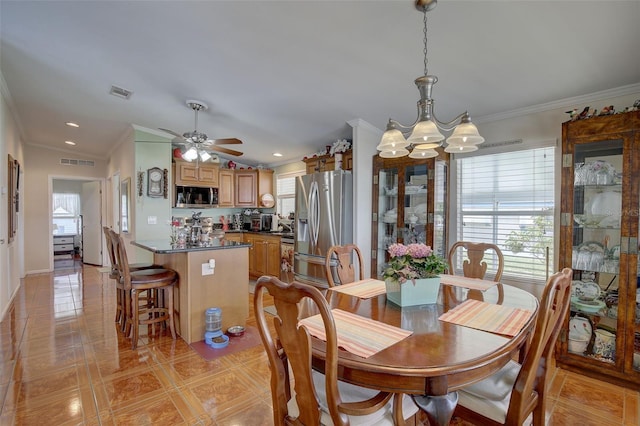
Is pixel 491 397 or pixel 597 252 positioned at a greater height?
pixel 597 252

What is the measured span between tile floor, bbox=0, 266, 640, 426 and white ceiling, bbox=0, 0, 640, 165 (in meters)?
2.40

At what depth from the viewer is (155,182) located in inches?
196

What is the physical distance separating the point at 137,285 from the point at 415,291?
8.43ft

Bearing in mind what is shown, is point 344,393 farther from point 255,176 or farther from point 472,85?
point 255,176

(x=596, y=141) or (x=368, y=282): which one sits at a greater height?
(x=596, y=141)

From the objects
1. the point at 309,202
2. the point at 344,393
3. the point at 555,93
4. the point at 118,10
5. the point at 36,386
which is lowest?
the point at 36,386

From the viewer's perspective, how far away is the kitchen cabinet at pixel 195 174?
5.43m

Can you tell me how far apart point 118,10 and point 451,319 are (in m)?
2.98

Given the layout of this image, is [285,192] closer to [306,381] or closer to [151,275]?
[151,275]

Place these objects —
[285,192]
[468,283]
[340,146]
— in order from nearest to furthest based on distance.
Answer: [468,283] < [340,146] < [285,192]

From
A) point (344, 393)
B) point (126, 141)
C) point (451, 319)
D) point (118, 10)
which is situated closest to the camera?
point (344, 393)

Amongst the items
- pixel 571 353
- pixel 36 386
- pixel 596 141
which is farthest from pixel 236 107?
pixel 571 353

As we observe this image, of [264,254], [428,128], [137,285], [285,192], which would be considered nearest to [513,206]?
[428,128]

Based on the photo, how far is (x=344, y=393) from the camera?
1.31 m
